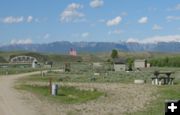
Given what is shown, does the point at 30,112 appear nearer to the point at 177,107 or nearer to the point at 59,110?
the point at 59,110

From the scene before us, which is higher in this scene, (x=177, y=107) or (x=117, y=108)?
(x=177, y=107)

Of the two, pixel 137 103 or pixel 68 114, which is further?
pixel 137 103

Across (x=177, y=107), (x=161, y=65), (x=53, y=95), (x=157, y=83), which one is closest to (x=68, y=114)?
(x=53, y=95)

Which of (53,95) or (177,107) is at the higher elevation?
(177,107)

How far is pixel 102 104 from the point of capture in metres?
24.9

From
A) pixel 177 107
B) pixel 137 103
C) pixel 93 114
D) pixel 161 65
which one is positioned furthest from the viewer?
pixel 161 65

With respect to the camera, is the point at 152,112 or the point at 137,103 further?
the point at 137,103

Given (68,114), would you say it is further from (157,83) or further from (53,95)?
(157,83)

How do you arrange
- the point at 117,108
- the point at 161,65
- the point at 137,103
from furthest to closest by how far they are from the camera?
the point at 161,65 < the point at 137,103 < the point at 117,108

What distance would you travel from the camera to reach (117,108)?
22562 mm

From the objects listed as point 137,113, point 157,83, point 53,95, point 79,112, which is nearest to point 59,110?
point 79,112

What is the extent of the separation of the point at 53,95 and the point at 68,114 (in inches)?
490

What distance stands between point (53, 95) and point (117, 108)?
11094mm

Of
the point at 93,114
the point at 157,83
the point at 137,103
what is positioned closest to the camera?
the point at 93,114
